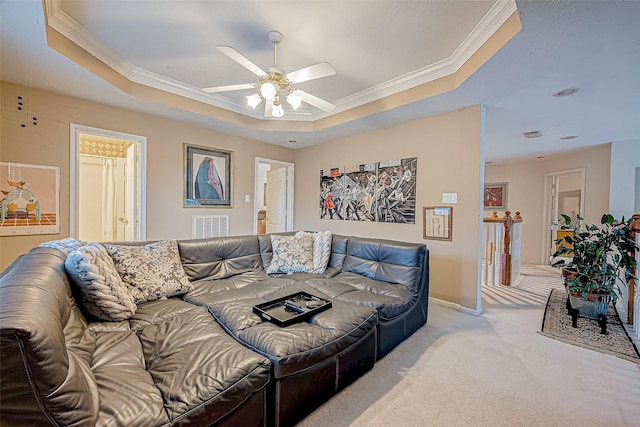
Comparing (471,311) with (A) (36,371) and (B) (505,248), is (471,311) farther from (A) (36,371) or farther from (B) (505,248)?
(A) (36,371)

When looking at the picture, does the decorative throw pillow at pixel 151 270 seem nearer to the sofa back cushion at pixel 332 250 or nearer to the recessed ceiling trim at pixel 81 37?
the sofa back cushion at pixel 332 250

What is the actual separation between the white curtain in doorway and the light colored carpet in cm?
495

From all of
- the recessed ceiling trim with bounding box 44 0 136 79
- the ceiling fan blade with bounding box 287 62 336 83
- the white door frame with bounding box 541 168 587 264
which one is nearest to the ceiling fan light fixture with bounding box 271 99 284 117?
the ceiling fan blade with bounding box 287 62 336 83

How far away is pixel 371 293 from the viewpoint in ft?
7.65

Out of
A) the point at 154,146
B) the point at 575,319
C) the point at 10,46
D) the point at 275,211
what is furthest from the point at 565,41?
the point at 275,211

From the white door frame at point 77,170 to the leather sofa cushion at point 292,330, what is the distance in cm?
206

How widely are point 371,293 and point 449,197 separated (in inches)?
68.0

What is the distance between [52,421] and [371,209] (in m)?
3.76

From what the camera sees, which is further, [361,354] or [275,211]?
[275,211]

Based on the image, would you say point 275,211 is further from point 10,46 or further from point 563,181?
point 563,181

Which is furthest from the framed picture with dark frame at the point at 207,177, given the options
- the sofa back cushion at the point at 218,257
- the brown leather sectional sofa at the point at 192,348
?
the brown leather sectional sofa at the point at 192,348

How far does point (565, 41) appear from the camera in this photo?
73.1 inches

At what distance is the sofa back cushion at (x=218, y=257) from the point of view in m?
2.48

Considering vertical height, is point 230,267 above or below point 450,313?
above
